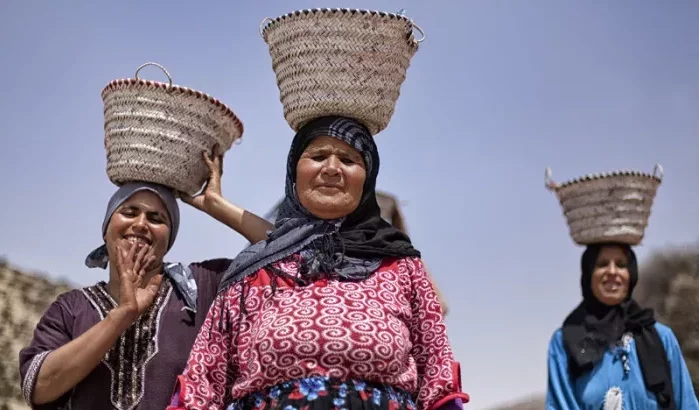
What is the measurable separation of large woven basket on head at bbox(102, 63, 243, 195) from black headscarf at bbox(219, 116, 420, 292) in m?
0.67

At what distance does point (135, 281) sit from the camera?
409 cm

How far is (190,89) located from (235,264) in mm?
1042

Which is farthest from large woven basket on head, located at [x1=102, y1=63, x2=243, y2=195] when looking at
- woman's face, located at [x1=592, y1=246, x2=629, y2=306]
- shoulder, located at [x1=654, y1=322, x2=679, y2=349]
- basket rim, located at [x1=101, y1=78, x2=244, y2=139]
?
shoulder, located at [x1=654, y1=322, x2=679, y2=349]

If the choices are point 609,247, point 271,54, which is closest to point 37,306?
point 609,247

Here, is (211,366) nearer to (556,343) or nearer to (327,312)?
(327,312)

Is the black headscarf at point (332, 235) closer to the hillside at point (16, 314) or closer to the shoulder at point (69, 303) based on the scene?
the shoulder at point (69, 303)

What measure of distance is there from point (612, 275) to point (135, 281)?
4.20 meters

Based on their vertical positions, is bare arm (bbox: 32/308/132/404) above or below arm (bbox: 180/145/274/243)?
below

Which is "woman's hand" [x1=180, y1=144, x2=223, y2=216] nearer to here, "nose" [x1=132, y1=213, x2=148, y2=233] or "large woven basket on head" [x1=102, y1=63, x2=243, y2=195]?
"large woven basket on head" [x1=102, y1=63, x2=243, y2=195]

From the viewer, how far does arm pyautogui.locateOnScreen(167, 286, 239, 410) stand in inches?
139

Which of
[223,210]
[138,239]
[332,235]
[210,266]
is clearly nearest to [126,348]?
[138,239]

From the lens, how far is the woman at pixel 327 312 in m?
3.37

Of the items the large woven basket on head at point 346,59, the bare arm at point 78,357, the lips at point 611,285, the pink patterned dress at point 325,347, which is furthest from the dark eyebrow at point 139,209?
the lips at point 611,285

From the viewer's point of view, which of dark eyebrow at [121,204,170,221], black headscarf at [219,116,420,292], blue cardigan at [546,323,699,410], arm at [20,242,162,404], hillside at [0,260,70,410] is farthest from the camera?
hillside at [0,260,70,410]
